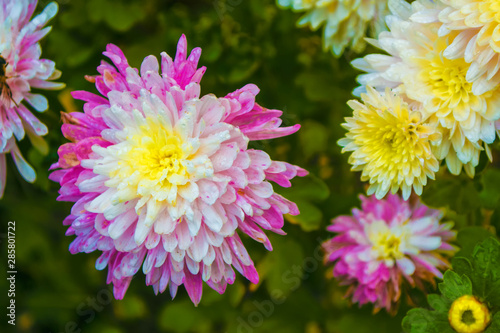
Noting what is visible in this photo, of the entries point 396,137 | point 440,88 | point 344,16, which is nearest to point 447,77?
point 440,88

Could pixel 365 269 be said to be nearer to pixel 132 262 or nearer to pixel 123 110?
pixel 132 262

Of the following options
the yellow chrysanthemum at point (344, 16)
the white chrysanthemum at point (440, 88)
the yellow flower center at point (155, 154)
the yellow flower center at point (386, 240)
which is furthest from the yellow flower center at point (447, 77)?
the yellow flower center at point (155, 154)

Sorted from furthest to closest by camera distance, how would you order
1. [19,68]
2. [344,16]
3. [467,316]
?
[344,16], [19,68], [467,316]

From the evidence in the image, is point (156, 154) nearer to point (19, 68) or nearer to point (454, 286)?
point (19, 68)

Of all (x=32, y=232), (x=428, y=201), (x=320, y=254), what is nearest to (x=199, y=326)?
(x=320, y=254)

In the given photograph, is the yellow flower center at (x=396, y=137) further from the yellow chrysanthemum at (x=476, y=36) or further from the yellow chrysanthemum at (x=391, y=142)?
the yellow chrysanthemum at (x=476, y=36)
